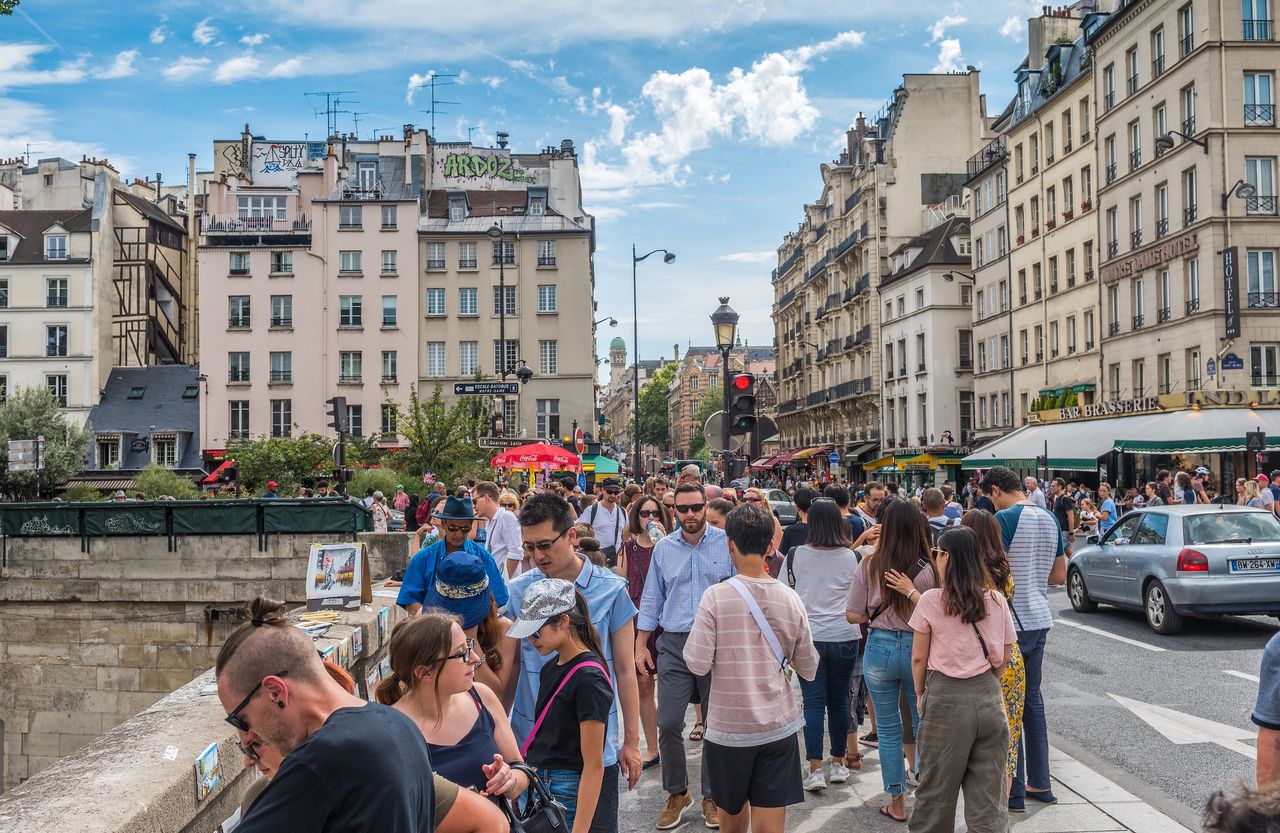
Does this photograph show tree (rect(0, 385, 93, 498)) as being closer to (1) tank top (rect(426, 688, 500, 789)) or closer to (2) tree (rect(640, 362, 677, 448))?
(1) tank top (rect(426, 688, 500, 789))

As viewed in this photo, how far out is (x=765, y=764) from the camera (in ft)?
16.0

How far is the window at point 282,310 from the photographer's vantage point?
2083 inches

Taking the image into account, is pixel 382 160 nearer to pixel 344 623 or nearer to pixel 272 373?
pixel 272 373

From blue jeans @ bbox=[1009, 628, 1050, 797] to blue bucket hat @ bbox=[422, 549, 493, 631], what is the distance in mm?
3200

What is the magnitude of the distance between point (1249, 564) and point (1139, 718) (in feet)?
13.6

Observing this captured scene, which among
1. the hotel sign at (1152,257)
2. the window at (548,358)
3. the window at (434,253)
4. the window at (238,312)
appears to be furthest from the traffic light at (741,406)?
the window at (238,312)

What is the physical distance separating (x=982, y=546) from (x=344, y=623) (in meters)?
5.29

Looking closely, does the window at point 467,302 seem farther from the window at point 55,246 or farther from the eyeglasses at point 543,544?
the eyeglasses at point 543,544

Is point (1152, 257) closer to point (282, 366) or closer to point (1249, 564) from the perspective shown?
point (1249, 564)

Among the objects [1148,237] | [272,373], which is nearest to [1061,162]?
[1148,237]

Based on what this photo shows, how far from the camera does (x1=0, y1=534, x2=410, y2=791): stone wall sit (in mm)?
17719

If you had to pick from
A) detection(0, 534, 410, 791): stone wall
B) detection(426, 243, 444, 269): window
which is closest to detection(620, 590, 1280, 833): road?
detection(0, 534, 410, 791): stone wall

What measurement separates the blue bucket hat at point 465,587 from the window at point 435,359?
161 ft

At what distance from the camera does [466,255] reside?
5344 cm
